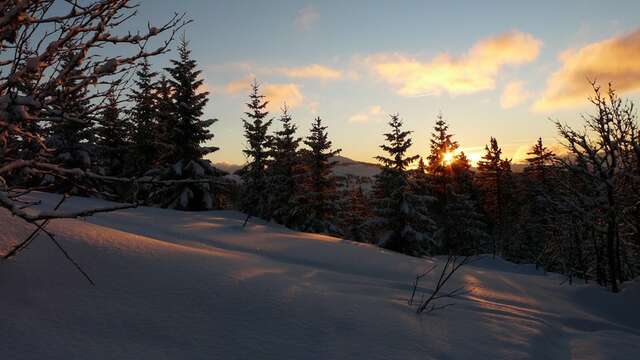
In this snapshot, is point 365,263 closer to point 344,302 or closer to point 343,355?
→ point 344,302

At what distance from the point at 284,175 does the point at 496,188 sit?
32653mm

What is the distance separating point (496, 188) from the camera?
50594 millimetres

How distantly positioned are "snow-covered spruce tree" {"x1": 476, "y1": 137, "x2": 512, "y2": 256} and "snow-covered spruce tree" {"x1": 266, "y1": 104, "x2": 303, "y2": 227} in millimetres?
31172

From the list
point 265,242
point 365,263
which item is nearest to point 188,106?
point 265,242

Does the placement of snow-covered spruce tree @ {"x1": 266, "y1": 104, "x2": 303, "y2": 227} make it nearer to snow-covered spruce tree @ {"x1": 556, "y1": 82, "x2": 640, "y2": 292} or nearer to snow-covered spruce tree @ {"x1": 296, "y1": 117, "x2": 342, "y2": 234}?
snow-covered spruce tree @ {"x1": 296, "y1": 117, "x2": 342, "y2": 234}

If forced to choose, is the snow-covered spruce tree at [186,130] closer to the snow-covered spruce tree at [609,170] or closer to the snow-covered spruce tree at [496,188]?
the snow-covered spruce tree at [609,170]

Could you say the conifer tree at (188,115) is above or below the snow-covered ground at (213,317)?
above

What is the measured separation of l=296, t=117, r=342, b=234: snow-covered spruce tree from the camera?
92.5 ft

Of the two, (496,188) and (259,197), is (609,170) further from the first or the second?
(496,188)

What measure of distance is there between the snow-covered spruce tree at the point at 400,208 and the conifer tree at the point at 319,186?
129 inches

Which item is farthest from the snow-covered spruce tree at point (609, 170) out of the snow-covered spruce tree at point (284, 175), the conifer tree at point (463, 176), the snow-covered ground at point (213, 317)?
the conifer tree at point (463, 176)

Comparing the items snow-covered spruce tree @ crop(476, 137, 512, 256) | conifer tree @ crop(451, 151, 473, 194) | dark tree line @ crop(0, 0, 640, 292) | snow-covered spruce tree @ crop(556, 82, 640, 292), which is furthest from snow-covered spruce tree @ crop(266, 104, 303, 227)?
snow-covered spruce tree @ crop(476, 137, 512, 256)

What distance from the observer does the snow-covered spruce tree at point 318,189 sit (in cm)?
2819

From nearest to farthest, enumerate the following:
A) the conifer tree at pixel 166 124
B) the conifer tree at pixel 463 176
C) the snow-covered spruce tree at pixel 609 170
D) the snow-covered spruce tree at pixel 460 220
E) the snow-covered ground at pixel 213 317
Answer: the snow-covered ground at pixel 213 317 → the snow-covered spruce tree at pixel 609 170 → the conifer tree at pixel 166 124 → the snow-covered spruce tree at pixel 460 220 → the conifer tree at pixel 463 176
